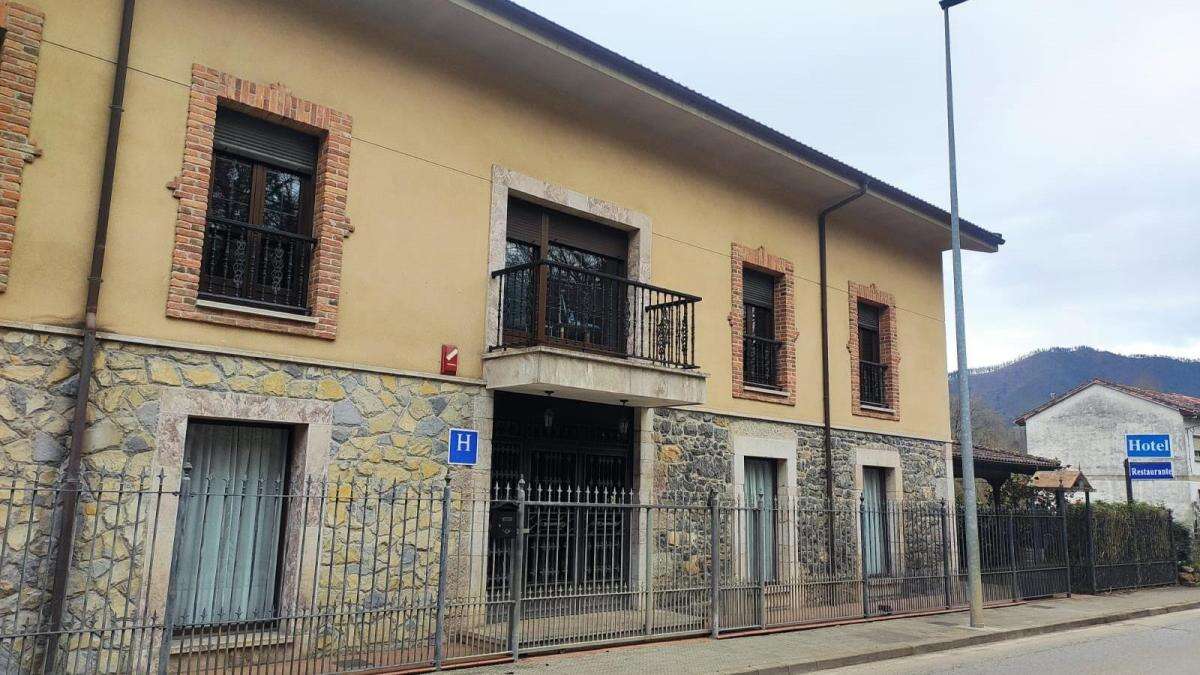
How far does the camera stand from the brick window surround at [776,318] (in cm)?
1362

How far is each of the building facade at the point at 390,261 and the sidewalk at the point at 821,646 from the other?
8.01 feet

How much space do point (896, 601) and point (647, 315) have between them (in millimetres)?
5654

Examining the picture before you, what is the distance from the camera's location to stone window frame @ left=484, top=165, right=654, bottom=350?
10500 millimetres

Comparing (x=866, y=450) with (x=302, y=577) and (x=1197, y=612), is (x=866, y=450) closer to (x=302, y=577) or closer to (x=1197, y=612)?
(x=1197, y=612)

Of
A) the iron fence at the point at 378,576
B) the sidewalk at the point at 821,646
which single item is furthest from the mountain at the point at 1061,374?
the iron fence at the point at 378,576

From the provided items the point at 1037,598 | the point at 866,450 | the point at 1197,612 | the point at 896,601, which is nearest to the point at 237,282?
the point at 896,601

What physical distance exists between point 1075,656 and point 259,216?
33.6ft

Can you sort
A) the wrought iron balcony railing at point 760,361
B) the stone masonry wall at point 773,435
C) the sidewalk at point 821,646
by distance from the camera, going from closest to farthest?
1. the sidewalk at point 821,646
2. the stone masonry wall at point 773,435
3. the wrought iron balcony railing at point 760,361

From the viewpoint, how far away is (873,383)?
649 inches

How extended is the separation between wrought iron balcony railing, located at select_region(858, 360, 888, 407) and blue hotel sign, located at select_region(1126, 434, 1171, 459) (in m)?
7.29

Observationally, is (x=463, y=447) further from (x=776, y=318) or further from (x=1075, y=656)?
(x=1075, y=656)

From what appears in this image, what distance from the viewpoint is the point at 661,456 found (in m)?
12.1

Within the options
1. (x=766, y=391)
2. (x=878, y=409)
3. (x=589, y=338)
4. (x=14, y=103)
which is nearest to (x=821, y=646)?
(x=589, y=338)

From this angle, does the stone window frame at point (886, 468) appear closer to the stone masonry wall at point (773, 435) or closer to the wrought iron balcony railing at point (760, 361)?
the stone masonry wall at point (773, 435)
